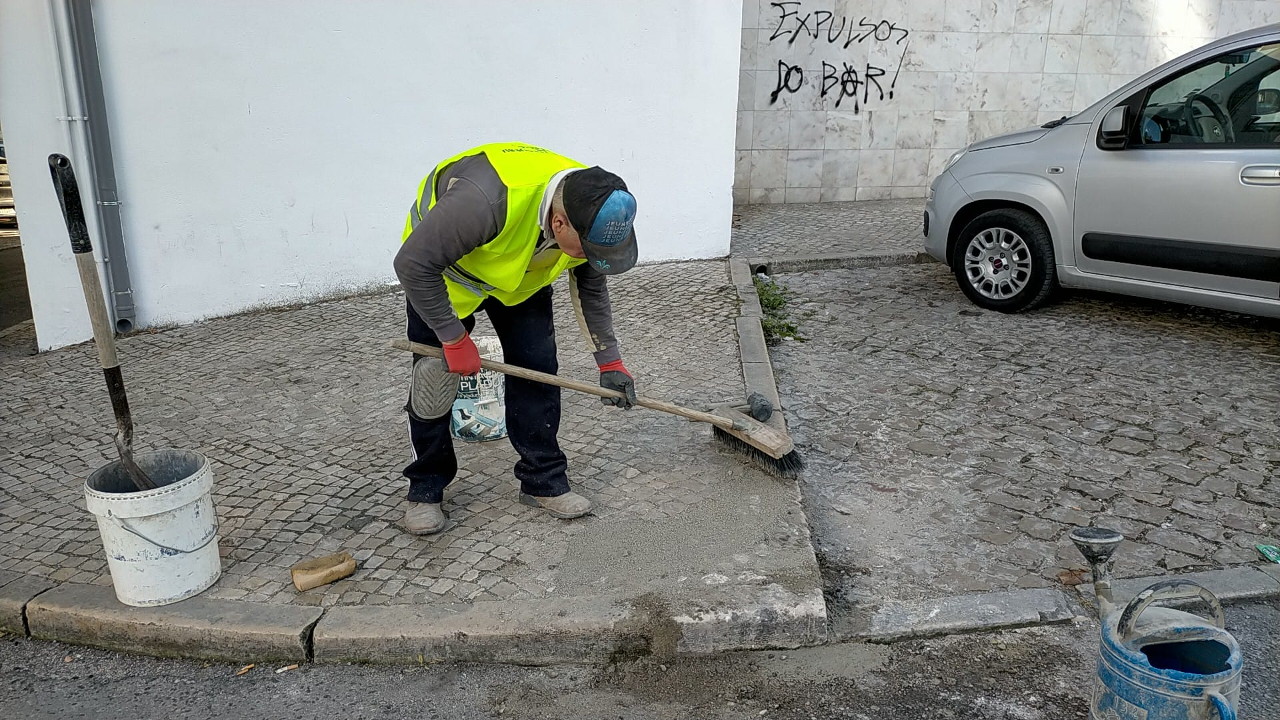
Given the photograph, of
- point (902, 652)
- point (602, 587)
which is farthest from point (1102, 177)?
point (602, 587)

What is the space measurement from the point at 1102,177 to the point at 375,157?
188 inches

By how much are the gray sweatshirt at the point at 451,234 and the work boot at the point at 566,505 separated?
880mm

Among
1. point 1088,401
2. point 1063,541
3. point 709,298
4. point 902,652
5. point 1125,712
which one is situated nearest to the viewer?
point 1125,712

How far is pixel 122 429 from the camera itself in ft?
10.4

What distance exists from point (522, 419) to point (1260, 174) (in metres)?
4.31

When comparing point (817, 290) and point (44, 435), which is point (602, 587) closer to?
point (44, 435)

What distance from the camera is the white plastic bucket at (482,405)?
4.34 meters

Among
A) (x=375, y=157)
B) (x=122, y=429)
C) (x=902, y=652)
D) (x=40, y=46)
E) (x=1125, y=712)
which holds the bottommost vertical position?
(x=902, y=652)

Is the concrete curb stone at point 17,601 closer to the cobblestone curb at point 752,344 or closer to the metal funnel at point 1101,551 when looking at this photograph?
the cobblestone curb at point 752,344

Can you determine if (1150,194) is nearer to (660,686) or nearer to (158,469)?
(660,686)

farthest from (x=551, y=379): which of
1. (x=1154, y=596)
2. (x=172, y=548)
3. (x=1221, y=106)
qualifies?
(x=1221, y=106)

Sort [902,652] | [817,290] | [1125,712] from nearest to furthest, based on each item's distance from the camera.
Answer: [1125,712]
[902,652]
[817,290]

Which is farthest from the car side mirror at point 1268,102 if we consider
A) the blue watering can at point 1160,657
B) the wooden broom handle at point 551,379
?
the blue watering can at point 1160,657

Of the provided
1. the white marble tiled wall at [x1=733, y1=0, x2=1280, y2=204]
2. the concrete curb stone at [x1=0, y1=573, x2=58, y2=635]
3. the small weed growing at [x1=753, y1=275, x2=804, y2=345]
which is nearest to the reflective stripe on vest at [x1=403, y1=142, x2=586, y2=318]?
the concrete curb stone at [x1=0, y1=573, x2=58, y2=635]
